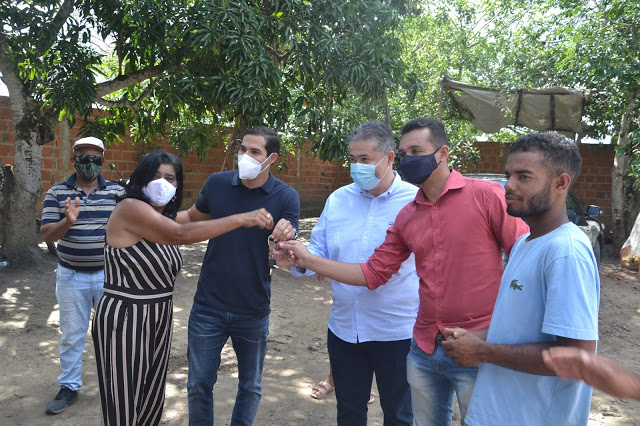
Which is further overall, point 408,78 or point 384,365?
point 408,78

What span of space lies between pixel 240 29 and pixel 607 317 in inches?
230

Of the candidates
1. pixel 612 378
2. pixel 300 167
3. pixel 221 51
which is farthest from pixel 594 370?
pixel 300 167

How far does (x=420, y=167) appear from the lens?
2.48 metres

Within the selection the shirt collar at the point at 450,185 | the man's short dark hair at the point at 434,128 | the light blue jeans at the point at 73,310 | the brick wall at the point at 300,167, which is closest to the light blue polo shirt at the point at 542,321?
the shirt collar at the point at 450,185

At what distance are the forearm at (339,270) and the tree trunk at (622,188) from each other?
9187mm

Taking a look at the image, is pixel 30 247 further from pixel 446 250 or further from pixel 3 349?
pixel 446 250

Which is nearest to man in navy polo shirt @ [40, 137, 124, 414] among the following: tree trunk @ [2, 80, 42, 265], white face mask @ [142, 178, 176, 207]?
white face mask @ [142, 178, 176, 207]

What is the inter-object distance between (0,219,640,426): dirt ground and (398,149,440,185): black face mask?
2223mm

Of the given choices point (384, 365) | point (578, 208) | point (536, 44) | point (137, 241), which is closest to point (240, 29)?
point (137, 241)

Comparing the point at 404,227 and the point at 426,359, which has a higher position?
the point at 404,227

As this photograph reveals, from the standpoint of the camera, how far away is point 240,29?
5973mm

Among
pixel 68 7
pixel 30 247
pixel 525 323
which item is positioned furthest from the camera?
pixel 30 247

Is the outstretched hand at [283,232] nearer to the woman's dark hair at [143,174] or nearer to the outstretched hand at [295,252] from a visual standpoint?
the outstretched hand at [295,252]

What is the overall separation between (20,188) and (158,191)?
5524 mm
